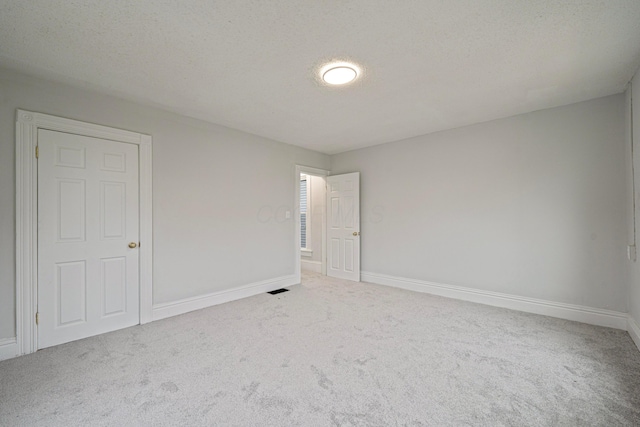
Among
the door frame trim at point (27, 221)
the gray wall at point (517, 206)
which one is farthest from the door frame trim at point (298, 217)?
the door frame trim at point (27, 221)

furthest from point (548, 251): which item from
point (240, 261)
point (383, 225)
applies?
point (240, 261)

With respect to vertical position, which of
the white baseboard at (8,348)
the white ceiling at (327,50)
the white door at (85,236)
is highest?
the white ceiling at (327,50)

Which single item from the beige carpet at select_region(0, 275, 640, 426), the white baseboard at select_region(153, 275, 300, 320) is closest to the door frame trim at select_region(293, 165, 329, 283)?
the white baseboard at select_region(153, 275, 300, 320)

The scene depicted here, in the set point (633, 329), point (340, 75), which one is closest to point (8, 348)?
point (340, 75)

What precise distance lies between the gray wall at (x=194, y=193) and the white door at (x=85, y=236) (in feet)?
0.69

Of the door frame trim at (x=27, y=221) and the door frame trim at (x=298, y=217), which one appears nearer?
the door frame trim at (x=27, y=221)

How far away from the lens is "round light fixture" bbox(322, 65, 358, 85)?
7.90 feet

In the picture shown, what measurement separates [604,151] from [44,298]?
19.4ft

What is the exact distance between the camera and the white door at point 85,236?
8.41 ft

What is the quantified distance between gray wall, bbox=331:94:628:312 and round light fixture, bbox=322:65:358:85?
2.28m

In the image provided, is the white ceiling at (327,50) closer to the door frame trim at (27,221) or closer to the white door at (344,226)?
the door frame trim at (27,221)

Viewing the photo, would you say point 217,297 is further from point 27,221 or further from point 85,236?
point 27,221

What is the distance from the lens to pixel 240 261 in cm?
410

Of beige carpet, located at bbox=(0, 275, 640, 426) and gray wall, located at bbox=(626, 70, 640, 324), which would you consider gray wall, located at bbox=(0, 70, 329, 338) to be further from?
gray wall, located at bbox=(626, 70, 640, 324)
